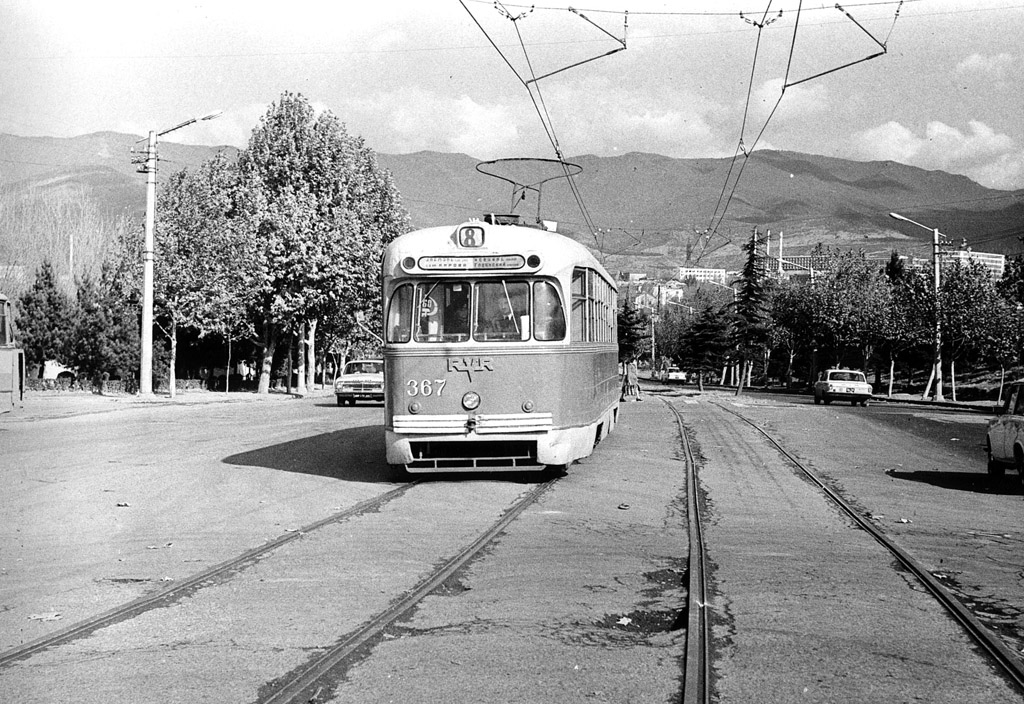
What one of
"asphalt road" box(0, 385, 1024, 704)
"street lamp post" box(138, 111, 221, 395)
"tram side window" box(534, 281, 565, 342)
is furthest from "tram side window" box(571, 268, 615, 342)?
"street lamp post" box(138, 111, 221, 395)

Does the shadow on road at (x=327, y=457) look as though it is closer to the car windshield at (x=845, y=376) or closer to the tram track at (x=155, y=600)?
the tram track at (x=155, y=600)

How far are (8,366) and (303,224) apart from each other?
24.0 meters

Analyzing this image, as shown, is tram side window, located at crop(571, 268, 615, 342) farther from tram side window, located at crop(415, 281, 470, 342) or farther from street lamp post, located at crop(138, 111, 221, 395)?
street lamp post, located at crop(138, 111, 221, 395)

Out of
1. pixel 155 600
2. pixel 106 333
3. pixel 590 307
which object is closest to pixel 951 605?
pixel 155 600

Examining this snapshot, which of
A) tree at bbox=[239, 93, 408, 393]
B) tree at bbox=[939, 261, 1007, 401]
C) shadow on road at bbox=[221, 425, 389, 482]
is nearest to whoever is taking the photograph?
shadow on road at bbox=[221, 425, 389, 482]

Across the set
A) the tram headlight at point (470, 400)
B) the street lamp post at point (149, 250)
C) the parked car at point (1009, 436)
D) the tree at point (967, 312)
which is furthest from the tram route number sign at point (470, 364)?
the tree at point (967, 312)

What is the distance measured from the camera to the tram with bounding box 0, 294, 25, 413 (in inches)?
901

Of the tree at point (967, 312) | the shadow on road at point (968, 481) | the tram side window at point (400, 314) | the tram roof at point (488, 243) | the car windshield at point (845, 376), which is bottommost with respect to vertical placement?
the shadow on road at point (968, 481)

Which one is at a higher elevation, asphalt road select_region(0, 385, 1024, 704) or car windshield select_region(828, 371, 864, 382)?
car windshield select_region(828, 371, 864, 382)

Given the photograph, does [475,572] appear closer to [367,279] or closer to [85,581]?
[85,581]

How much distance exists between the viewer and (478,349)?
1376cm

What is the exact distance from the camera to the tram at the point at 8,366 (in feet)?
75.1

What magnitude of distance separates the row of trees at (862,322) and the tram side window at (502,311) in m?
28.6

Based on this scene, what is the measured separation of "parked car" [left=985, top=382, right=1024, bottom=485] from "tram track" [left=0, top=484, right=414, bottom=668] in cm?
867
